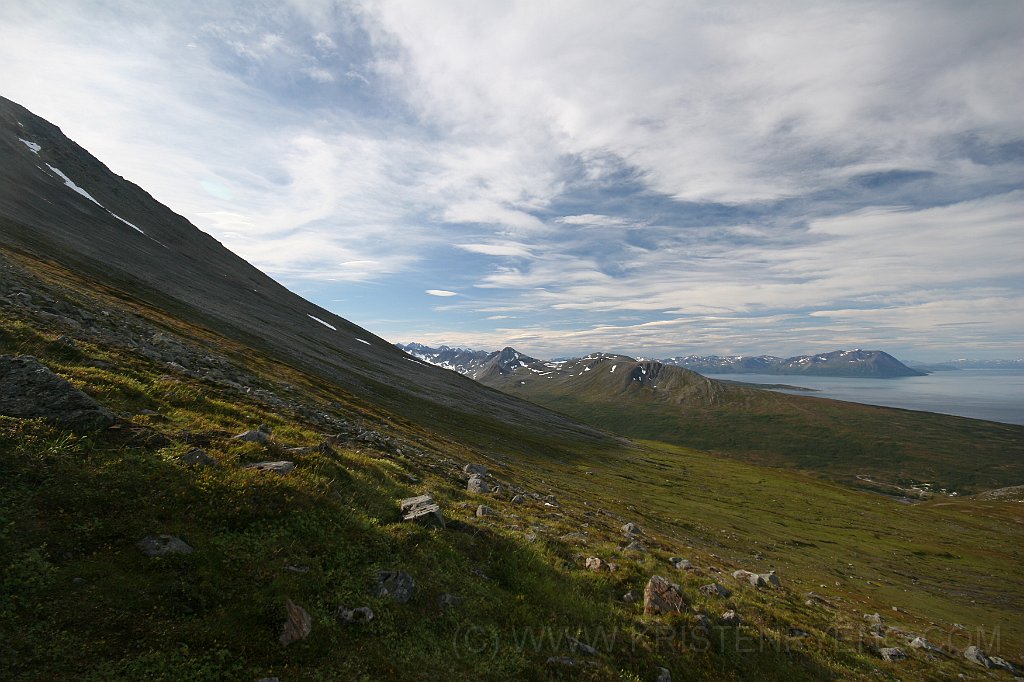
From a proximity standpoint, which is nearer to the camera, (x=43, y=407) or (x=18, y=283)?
(x=43, y=407)

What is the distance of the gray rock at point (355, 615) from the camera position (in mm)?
8375

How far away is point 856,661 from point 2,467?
77.5ft

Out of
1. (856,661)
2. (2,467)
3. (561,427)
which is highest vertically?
(2,467)

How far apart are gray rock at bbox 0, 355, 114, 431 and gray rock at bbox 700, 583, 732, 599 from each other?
1943 cm

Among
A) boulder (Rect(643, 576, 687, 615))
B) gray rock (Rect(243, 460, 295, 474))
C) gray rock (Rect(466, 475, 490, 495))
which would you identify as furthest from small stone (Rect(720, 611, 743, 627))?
gray rock (Rect(243, 460, 295, 474))

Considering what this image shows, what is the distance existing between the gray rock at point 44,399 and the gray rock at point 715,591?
19.4 m

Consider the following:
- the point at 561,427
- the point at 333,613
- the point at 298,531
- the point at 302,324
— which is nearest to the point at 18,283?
the point at 298,531

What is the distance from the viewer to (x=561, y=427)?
130 meters

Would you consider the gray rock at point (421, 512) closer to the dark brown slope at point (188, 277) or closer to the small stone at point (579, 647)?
the small stone at point (579, 647)

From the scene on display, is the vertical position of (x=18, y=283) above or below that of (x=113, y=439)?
above

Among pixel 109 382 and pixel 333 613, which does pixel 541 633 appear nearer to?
pixel 333 613

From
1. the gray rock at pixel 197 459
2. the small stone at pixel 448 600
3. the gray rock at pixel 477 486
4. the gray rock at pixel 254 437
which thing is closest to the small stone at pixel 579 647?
the small stone at pixel 448 600

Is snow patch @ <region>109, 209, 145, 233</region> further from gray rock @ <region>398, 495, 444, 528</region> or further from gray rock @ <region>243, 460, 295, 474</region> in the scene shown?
gray rock @ <region>398, 495, 444, 528</region>

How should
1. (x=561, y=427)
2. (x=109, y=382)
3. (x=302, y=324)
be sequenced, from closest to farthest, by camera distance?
(x=109, y=382) → (x=302, y=324) → (x=561, y=427)
